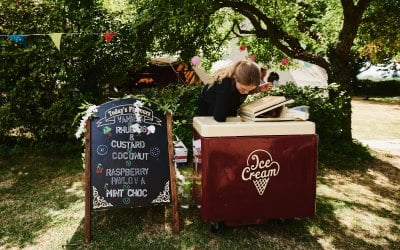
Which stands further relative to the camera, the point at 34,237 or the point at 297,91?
the point at 297,91

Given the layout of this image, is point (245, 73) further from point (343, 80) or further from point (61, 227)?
point (343, 80)

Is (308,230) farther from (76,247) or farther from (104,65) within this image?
(104,65)

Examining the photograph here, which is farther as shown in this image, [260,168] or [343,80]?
[343,80]

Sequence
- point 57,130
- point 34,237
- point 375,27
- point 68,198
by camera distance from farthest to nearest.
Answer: point 375,27, point 57,130, point 68,198, point 34,237

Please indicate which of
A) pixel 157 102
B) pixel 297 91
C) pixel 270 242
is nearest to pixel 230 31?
pixel 297 91

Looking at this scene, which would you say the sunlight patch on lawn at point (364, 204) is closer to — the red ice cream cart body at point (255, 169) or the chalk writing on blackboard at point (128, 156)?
the red ice cream cart body at point (255, 169)

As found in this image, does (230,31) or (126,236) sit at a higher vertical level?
(230,31)

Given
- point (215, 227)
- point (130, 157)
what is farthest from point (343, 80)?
point (130, 157)

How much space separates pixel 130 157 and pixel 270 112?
161 centimetres

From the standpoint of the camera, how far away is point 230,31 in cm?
1042

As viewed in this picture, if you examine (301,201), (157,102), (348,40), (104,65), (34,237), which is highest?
(348,40)

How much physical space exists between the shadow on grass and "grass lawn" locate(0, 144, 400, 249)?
0.5 inches

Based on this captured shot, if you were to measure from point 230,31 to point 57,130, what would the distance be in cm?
542

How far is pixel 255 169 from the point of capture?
12.7 feet
